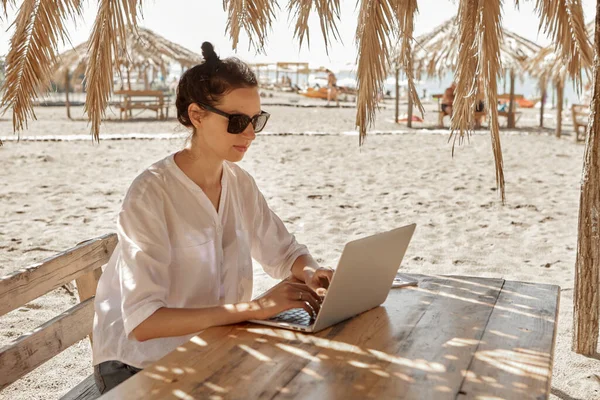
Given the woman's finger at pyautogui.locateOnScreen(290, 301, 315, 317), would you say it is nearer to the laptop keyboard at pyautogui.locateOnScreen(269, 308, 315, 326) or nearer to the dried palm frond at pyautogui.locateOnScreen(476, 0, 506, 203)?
the laptop keyboard at pyautogui.locateOnScreen(269, 308, 315, 326)

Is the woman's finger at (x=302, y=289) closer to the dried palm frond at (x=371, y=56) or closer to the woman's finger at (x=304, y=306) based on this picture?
the woman's finger at (x=304, y=306)

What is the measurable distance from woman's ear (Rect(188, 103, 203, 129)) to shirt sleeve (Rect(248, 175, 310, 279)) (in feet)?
1.13

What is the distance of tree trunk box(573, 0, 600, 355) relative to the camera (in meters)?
3.21

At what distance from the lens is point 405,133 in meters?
13.7

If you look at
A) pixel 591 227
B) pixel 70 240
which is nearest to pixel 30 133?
pixel 70 240

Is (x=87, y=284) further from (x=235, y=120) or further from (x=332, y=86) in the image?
(x=332, y=86)

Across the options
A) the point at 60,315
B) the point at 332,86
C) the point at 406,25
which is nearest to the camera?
the point at 60,315

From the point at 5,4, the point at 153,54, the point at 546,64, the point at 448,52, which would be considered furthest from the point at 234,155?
the point at 153,54

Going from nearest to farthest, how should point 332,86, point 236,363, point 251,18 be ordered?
point 236,363, point 251,18, point 332,86

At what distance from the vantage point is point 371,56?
256 centimetres

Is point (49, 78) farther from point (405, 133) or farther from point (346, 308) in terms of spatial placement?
point (405, 133)

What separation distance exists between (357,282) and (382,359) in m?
0.23

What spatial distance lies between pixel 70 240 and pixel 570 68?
3836 millimetres

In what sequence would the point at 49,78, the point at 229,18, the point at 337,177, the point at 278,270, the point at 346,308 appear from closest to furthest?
the point at 346,308, the point at 278,270, the point at 49,78, the point at 229,18, the point at 337,177
